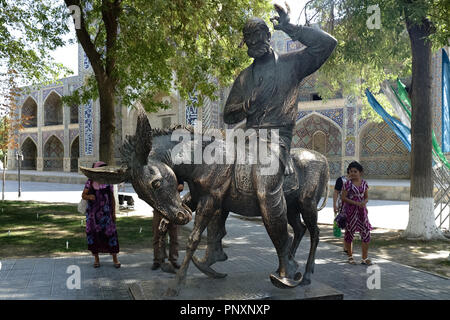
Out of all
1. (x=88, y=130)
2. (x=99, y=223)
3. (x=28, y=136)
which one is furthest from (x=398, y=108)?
(x=28, y=136)

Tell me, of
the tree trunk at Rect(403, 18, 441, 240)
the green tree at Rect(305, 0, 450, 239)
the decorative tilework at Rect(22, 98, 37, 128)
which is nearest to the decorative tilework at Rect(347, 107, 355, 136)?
the green tree at Rect(305, 0, 450, 239)

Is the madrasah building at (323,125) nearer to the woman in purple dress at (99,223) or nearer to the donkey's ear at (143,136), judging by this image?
the woman in purple dress at (99,223)

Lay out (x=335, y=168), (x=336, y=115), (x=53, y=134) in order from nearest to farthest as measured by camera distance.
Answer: (x=336, y=115) → (x=335, y=168) → (x=53, y=134)

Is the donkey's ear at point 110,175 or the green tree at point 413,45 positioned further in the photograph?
the green tree at point 413,45

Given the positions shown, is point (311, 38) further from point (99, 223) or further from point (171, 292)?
point (99, 223)

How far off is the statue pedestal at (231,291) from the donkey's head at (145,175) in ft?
2.44

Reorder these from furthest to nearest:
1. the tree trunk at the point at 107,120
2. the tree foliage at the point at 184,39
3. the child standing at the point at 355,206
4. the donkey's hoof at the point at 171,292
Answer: the tree trunk at the point at 107,120 → the tree foliage at the point at 184,39 → the child standing at the point at 355,206 → the donkey's hoof at the point at 171,292

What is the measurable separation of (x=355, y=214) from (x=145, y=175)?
3.74 meters

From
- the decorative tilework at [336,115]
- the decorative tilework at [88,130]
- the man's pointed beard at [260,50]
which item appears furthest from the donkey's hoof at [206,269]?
the decorative tilework at [88,130]

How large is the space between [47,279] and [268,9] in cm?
736

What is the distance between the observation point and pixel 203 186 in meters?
3.03

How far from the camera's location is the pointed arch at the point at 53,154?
29.9 metres
